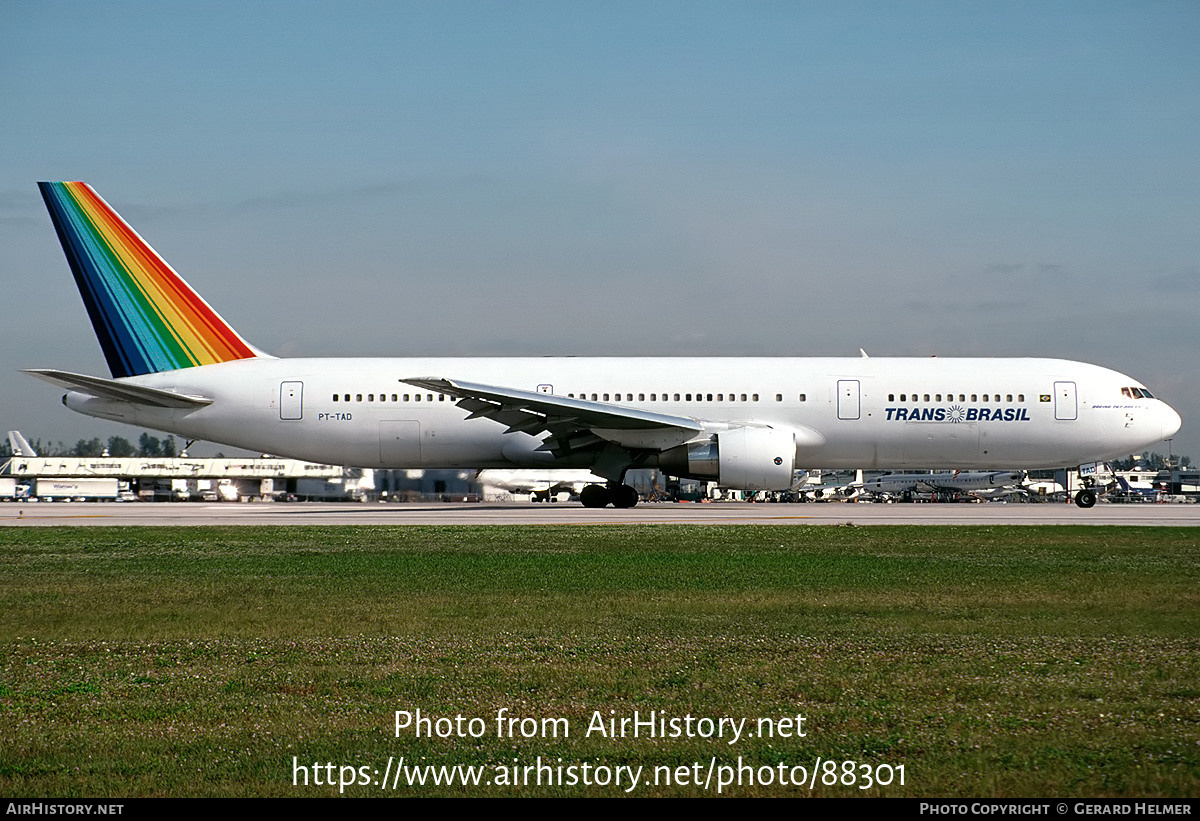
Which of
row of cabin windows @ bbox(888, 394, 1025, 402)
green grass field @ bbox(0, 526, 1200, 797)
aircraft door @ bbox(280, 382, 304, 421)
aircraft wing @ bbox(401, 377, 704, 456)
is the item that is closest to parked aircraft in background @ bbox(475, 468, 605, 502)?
aircraft door @ bbox(280, 382, 304, 421)

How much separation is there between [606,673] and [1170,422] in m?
27.2

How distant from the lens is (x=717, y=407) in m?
29.0

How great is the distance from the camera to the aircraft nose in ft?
97.3

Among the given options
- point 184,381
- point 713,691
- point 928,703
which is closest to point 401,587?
point 713,691

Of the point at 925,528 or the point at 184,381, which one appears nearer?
the point at 925,528

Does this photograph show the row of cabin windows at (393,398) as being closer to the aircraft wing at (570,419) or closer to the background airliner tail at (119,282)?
the aircraft wing at (570,419)

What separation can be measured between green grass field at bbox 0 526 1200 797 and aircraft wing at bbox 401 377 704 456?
12.6 meters

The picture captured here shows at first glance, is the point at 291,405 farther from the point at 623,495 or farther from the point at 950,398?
the point at 950,398

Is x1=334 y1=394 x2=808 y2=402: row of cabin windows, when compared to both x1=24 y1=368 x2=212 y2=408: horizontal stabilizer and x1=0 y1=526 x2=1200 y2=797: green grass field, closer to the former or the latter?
x1=24 y1=368 x2=212 y2=408: horizontal stabilizer

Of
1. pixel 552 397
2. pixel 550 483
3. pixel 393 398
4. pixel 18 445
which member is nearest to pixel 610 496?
pixel 552 397
